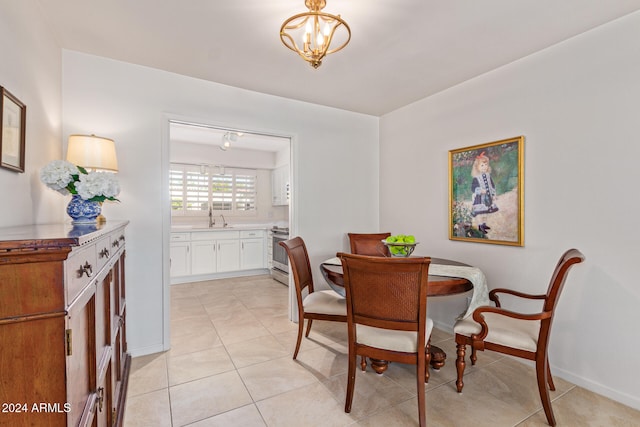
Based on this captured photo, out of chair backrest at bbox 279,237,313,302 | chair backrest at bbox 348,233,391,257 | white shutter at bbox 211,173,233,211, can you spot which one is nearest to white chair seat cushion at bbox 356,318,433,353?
chair backrest at bbox 279,237,313,302

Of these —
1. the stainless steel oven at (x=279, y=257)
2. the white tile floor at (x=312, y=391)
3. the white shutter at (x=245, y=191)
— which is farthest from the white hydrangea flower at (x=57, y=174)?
the white shutter at (x=245, y=191)

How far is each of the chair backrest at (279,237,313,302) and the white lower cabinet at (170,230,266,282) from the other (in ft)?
9.40

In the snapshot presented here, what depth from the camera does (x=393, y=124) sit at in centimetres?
378

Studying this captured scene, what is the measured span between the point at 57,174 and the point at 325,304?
189 cm

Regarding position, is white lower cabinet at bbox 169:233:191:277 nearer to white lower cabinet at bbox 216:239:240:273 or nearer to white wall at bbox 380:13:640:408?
white lower cabinet at bbox 216:239:240:273

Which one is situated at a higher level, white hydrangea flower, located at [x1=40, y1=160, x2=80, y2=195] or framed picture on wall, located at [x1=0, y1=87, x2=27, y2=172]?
framed picture on wall, located at [x1=0, y1=87, x2=27, y2=172]

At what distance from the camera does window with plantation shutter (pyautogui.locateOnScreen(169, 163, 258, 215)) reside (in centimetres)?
561

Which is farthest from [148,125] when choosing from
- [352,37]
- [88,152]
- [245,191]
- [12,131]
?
[245,191]

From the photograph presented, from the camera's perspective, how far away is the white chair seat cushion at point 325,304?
2.41 metres

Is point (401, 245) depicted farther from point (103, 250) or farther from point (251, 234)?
point (251, 234)

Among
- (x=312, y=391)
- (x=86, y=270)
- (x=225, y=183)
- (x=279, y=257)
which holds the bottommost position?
(x=312, y=391)

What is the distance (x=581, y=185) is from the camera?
2.16 metres

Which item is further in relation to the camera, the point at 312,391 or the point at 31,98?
the point at 312,391

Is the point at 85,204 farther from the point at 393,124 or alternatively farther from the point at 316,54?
the point at 393,124
